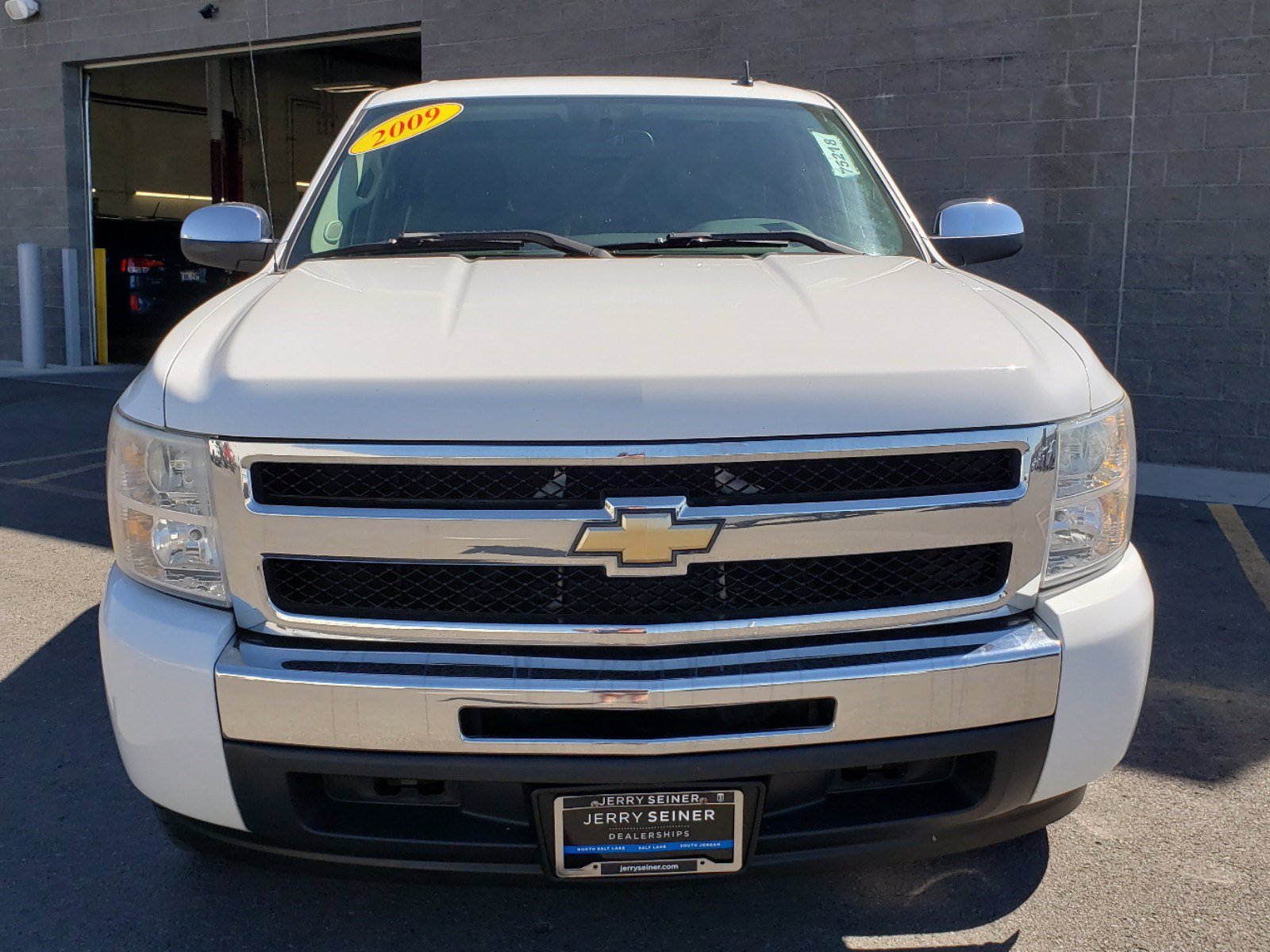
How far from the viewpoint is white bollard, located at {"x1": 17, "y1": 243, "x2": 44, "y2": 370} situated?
12680 mm

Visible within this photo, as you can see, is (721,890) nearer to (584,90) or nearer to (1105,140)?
(584,90)

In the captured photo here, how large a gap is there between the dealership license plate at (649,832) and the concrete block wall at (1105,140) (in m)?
6.56

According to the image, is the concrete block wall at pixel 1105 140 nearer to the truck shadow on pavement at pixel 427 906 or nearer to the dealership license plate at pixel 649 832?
the truck shadow on pavement at pixel 427 906

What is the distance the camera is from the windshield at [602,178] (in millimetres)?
3266

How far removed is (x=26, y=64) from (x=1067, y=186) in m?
11.5

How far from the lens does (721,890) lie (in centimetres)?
255

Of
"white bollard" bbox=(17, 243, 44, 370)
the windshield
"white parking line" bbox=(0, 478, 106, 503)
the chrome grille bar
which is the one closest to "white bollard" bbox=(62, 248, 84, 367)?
"white bollard" bbox=(17, 243, 44, 370)

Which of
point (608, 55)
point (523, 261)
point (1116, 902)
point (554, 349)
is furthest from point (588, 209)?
point (608, 55)

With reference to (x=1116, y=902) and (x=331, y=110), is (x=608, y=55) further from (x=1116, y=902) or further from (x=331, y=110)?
(x=331, y=110)

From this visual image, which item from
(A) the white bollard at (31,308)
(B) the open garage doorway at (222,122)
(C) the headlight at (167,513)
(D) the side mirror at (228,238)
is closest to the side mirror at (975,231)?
(D) the side mirror at (228,238)

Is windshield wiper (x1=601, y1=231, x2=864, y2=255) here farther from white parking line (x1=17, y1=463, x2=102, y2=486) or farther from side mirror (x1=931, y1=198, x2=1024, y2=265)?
white parking line (x1=17, y1=463, x2=102, y2=486)

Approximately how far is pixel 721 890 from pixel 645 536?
3.39ft

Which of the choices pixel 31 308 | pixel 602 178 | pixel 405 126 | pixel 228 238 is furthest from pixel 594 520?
pixel 31 308

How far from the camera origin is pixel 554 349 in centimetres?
208
